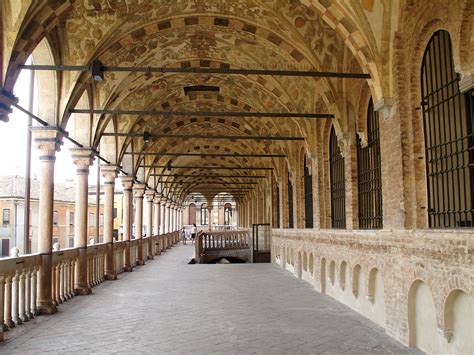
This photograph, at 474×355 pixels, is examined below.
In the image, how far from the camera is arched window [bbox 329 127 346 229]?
13.2 meters

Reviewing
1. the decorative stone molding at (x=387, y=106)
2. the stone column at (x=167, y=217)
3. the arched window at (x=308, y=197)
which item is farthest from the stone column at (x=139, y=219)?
the decorative stone molding at (x=387, y=106)

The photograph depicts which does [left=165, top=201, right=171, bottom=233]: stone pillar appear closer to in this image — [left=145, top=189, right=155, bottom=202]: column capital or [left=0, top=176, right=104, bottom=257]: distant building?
[left=0, top=176, right=104, bottom=257]: distant building

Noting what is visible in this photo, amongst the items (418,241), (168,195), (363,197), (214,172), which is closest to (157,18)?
(363,197)

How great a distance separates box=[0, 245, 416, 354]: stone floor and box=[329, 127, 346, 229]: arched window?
7.22 feet

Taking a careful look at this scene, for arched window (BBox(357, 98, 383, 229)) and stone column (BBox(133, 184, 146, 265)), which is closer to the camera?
arched window (BBox(357, 98, 383, 229))

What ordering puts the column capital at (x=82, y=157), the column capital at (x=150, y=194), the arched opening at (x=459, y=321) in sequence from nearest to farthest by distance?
the arched opening at (x=459, y=321) → the column capital at (x=82, y=157) → the column capital at (x=150, y=194)

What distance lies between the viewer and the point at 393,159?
8.45 m

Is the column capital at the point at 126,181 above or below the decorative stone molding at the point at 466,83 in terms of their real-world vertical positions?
below

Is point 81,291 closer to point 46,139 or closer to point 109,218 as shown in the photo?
point 46,139

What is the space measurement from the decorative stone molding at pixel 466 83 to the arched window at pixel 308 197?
34.6 ft

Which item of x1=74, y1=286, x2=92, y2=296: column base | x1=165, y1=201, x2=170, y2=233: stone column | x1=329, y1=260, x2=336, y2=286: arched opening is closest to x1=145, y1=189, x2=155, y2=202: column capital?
x1=165, y1=201, x2=170, y2=233: stone column

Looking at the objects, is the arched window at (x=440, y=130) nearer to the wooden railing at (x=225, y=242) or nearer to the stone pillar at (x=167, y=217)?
the wooden railing at (x=225, y=242)

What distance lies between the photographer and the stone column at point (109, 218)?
16.2 metres

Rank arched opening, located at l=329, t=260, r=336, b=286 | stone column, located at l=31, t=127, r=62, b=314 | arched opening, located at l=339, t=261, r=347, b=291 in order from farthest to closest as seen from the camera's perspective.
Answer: arched opening, located at l=329, t=260, r=336, b=286 → arched opening, located at l=339, t=261, r=347, b=291 → stone column, located at l=31, t=127, r=62, b=314
